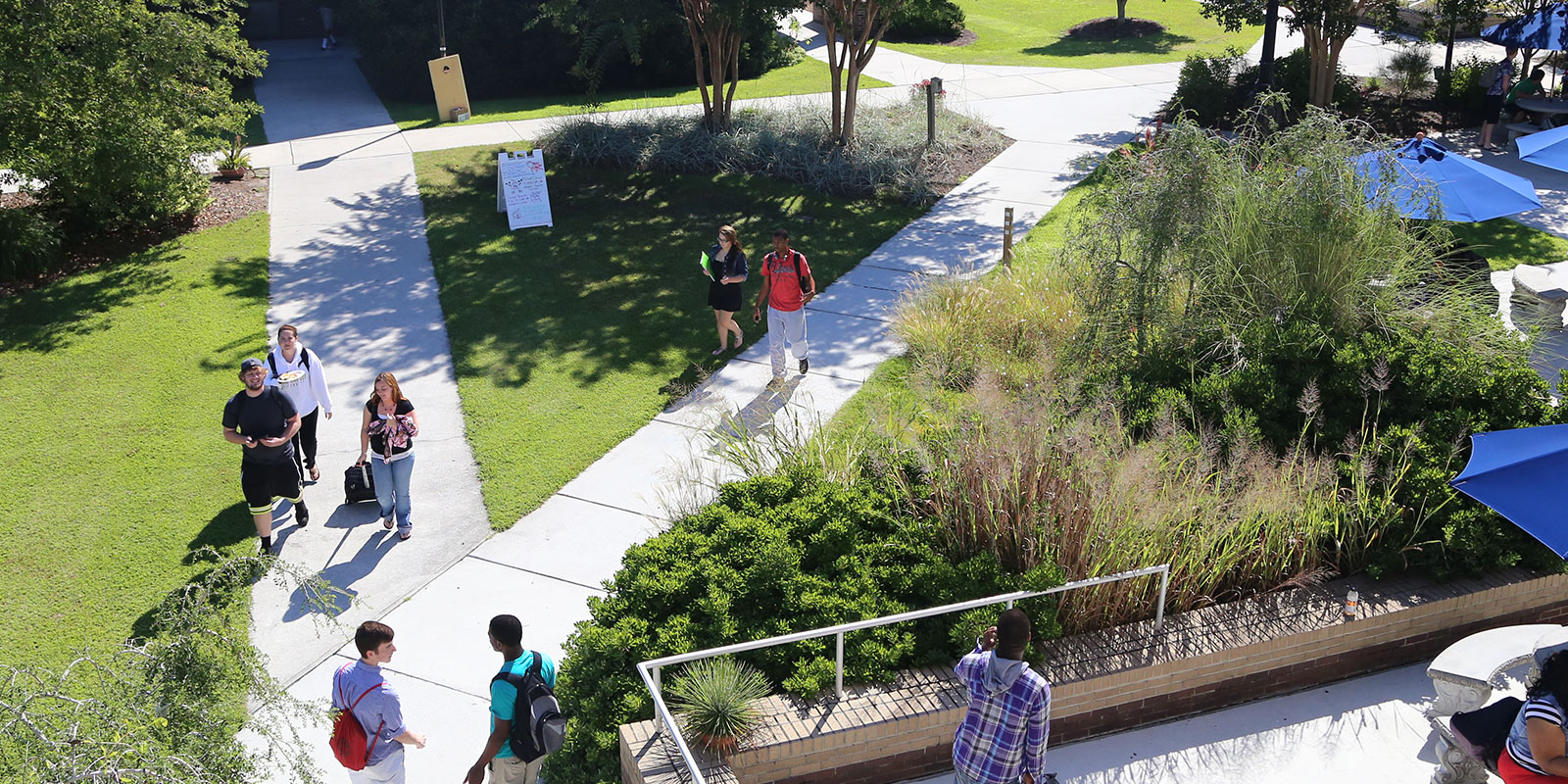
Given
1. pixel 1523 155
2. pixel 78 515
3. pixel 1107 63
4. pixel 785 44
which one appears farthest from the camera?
pixel 1107 63

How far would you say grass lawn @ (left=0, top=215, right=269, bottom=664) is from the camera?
7.72 meters

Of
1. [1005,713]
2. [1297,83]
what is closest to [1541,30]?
[1297,83]

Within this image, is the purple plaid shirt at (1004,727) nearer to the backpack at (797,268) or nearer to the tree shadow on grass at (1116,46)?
the backpack at (797,268)

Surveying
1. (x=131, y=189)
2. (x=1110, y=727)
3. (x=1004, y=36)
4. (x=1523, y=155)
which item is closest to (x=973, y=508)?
(x=1110, y=727)

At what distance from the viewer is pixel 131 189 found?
562 inches

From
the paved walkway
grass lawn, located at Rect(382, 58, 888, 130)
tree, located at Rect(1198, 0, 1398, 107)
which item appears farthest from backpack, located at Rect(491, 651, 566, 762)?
tree, located at Rect(1198, 0, 1398, 107)

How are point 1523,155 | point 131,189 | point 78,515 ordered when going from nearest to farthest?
1. point 78,515
2. point 1523,155
3. point 131,189

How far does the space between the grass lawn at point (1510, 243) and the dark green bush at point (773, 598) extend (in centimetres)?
963

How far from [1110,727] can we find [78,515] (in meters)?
7.51

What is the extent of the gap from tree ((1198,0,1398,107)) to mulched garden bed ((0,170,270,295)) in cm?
1553

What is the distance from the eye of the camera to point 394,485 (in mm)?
8289

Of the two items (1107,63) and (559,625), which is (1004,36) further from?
(559,625)

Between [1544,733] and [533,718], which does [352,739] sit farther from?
[1544,733]

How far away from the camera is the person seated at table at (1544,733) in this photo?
15.7 feet
